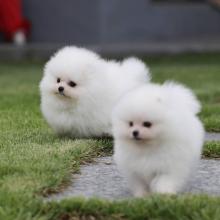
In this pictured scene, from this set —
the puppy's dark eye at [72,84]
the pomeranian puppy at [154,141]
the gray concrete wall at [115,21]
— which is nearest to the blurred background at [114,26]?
the gray concrete wall at [115,21]

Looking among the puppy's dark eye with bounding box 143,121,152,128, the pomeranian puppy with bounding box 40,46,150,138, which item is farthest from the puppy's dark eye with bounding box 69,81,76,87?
the puppy's dark eye with bounding box 143,121,152,128

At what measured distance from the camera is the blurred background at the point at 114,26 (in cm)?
1620

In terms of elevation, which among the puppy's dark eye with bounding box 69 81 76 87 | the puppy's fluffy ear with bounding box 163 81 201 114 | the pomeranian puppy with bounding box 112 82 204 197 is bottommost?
the pomeranian puppy with bounding box 112 82 204 197

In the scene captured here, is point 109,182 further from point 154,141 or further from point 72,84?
point 72,84

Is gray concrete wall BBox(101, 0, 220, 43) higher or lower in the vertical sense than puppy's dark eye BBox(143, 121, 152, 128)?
higher

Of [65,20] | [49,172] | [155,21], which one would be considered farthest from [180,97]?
[155,21]

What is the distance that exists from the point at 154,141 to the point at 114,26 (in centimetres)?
1158

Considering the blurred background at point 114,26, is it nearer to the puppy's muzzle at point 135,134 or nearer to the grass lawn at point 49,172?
the grass lawn at point 49,172

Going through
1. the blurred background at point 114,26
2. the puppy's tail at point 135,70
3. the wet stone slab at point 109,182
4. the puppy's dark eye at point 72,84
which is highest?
the blurred background at point 114,26

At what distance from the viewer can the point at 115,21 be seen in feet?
53.4

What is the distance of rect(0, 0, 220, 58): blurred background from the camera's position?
638 inches

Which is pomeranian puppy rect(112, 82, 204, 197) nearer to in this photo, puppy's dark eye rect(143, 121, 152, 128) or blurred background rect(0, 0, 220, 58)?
puppy's dark eye rect(143, 121, 152, 128)

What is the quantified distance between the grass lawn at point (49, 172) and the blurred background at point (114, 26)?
243 inches

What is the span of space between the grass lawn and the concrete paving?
0.29ft
